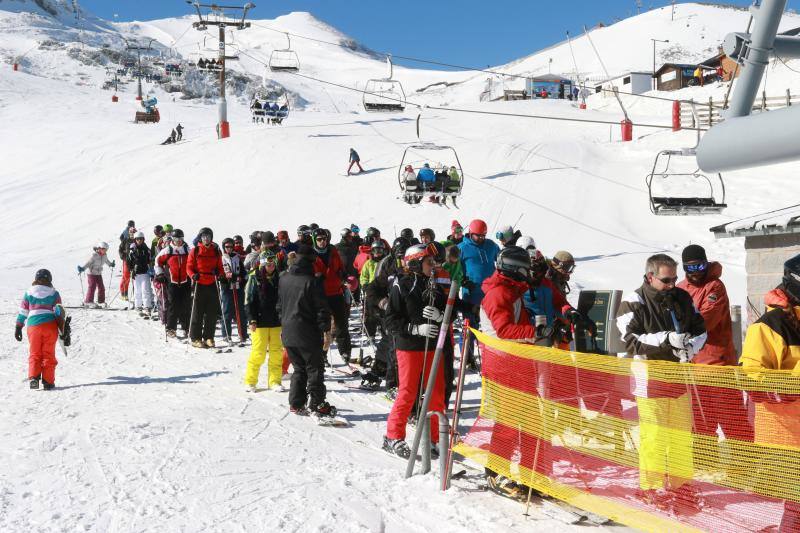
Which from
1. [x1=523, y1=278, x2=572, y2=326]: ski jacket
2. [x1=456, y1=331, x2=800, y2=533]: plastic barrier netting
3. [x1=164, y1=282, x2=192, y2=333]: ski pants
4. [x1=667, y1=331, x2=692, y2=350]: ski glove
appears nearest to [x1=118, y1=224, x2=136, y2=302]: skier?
[x1=164, y1=282, x2=192, y2=333]: ski pants

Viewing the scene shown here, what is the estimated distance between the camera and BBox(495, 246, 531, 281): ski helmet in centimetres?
490

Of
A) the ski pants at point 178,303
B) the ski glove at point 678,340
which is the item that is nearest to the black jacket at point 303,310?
the ski glove at point 678,340

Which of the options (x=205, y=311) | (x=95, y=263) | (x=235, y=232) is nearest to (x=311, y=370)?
(x=205, y=311)

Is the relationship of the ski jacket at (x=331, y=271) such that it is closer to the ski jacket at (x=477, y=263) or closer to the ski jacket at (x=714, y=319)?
the ski jacket at (x=477, y=263)

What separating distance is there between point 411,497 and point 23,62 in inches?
3847

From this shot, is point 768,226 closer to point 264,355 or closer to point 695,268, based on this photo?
point 695,268

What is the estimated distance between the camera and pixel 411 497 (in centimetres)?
480

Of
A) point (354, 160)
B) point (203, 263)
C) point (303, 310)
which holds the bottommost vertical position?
point (303, 310)

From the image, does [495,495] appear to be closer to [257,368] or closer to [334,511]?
[334,511]

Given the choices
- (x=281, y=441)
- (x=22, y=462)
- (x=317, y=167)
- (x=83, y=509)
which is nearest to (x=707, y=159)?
(x=83, y=509)

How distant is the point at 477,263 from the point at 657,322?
170 inches

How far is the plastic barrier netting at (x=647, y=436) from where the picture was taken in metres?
3.26

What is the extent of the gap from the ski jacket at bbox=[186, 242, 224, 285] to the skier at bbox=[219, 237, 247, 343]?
210mm

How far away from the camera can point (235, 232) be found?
81.4 ft
